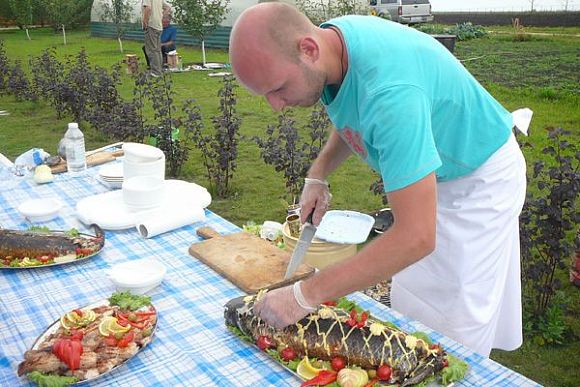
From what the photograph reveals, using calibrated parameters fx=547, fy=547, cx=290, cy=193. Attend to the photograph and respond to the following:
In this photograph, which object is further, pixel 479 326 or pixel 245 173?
pixel 245 173

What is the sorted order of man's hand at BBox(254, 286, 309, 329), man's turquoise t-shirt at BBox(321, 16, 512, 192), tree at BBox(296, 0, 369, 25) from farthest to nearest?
tree at BBox(296, 0, 369, 25) → man's hand at BBox(254, 286, 309, 329) → man's turquoise t-shirt at BBox(321, 16, 512, 192)

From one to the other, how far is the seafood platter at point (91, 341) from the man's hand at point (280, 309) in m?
0.44

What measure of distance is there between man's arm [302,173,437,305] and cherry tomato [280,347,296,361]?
234 millimetres

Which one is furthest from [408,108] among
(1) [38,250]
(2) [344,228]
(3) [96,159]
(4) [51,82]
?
(4) [51,82]

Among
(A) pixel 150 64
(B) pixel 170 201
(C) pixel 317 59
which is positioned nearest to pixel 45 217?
(B) pixel 170 201

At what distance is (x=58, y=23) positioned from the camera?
2372cm

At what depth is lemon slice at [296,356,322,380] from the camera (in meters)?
1.75

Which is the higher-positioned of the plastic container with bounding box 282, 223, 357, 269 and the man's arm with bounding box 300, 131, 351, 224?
the man's arm with bounding box 300, 131, 351, 224

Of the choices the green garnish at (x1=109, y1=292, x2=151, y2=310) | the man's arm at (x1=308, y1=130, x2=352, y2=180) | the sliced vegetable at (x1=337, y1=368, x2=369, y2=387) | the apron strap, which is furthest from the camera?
the apron strap

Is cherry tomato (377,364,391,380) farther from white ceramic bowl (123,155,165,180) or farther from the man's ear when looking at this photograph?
white ceramic bowl (123,155,165,180)

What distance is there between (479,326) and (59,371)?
5.25 ft

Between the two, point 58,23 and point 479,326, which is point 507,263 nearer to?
point 479,326

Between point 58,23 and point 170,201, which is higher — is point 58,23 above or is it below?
above

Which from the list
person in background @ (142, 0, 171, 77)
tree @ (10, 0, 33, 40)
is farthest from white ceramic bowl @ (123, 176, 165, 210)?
tree @ (10, 0, 33, 40)
